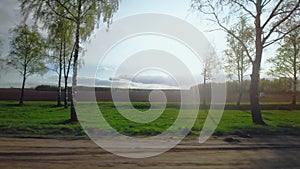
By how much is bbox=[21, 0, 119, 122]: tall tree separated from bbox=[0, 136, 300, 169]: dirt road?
23.7 feet

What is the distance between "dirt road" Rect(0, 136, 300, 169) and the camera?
7.28m

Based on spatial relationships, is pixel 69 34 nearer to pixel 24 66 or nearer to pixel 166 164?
pixel 166 164

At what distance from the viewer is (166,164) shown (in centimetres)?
757

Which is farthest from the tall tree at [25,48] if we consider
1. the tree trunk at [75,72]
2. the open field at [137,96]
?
the tree trunk at [75,72]

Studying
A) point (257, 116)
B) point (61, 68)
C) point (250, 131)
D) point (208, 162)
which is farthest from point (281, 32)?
point (61, 68)

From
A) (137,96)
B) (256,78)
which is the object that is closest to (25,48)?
(137,96)

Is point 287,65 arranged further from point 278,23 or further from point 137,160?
point 137,160

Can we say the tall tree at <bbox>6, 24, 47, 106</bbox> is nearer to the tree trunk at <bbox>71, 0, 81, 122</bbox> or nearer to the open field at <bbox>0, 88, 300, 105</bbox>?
the open field at <bbox>0, 88, 300, 105</bbox>

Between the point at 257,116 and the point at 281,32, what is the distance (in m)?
5.70

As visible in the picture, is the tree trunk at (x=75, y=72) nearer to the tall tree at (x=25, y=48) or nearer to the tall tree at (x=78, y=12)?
the tall tree at (x=78, y=12)

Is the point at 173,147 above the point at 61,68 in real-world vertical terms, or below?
below

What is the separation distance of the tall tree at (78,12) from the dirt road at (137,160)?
722 centimetres

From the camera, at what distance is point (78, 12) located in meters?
16.8

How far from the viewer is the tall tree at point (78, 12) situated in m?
16.4
